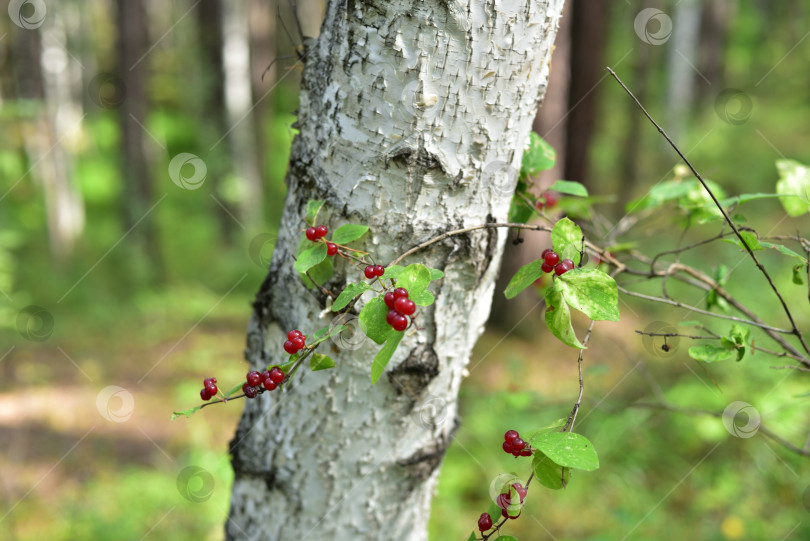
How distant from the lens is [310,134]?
1.01 m

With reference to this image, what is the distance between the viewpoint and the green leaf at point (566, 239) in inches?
34.1

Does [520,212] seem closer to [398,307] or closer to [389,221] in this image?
[389,221]

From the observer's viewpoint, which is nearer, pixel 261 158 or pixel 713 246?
pixel 713 246

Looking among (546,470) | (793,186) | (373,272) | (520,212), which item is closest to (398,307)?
(373,272)

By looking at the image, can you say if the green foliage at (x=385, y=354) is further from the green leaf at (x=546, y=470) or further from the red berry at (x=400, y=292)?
the green leaf at (x=546, y=470)

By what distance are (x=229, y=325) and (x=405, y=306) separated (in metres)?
→ 6.52

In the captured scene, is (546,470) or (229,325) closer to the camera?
(546,470)

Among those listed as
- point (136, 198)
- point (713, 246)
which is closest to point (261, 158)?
point (136, 198)

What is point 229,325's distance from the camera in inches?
271

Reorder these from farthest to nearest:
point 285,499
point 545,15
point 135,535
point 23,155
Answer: point 23,155 < point 135,535 < point 285,499 < point 545,15

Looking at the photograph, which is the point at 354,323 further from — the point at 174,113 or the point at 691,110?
the point at 174,113

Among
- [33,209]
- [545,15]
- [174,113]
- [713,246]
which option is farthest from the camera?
[174,113]

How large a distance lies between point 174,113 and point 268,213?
737 centimetres

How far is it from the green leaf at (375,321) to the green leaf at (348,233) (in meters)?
0.14
